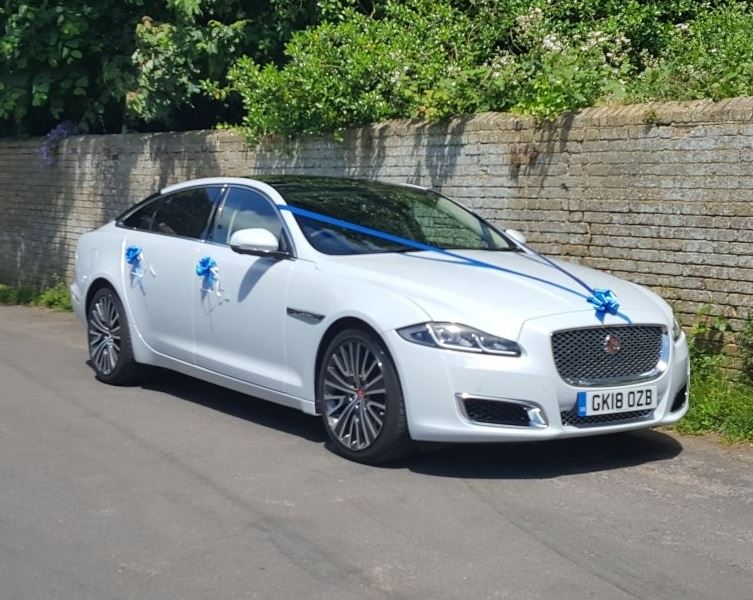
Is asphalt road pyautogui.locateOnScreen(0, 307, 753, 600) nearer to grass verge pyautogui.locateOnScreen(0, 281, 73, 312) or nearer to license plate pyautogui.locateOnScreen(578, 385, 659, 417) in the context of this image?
license plate pyautogui.locateOnScreen(578, 385, 659, 417)

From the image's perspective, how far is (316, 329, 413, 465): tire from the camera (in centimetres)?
639

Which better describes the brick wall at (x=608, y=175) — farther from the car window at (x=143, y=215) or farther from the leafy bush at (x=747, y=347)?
the car window at (x=143, y=215)

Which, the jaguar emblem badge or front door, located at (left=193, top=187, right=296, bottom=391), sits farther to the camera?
front door, located at (left=193, top=187, right=296, bottom=391)

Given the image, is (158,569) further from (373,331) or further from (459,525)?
(373,331)

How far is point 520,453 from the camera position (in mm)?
6949

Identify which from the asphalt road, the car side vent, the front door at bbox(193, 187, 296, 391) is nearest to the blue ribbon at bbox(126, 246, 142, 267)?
the front door at bbox(193, 187, 296, 391)

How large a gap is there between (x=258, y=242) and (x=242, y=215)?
0.75 meters

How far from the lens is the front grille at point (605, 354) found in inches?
249

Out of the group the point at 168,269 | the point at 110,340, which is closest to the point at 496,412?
the point at 168,269

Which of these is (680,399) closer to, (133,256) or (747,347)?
(747,347)

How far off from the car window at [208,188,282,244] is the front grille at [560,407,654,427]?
223cm

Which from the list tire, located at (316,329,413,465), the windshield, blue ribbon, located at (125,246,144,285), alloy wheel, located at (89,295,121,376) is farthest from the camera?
alloy wheel, located at (89,295,121,376)

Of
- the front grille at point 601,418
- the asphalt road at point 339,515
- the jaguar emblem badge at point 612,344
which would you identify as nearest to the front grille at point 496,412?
the front grille at point 601,418

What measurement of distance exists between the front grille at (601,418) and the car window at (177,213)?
2999mm
